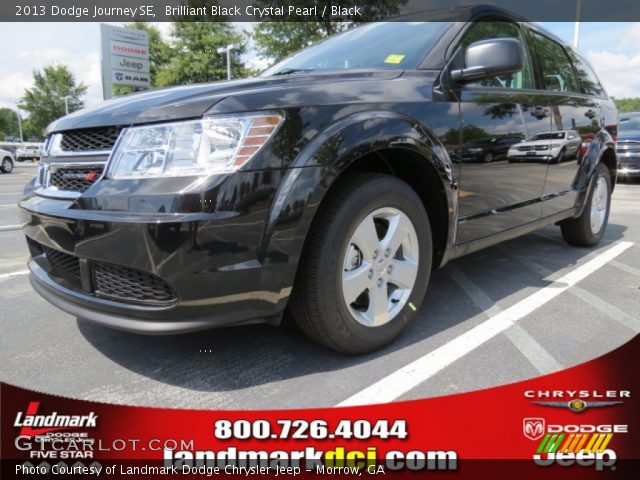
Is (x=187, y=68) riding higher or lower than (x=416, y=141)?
higher

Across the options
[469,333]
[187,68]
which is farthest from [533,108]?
[187,68]

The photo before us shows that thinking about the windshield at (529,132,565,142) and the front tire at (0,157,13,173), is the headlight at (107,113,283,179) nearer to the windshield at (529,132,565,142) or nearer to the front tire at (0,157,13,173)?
the windshield at (529,132,565,142)

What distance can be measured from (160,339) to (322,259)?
1.04m

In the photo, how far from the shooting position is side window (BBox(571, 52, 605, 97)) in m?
4.08

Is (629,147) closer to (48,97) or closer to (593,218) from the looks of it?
(593,218)

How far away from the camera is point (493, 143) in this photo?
8.81 feet

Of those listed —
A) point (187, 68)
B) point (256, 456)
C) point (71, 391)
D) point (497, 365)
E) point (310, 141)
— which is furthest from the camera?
point (187, 68)

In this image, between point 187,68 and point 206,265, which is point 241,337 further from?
point 187,68

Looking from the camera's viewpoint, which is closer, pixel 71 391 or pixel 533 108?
pixel 71 391

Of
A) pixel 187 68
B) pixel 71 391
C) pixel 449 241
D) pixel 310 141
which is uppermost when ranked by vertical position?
pixel 187 68

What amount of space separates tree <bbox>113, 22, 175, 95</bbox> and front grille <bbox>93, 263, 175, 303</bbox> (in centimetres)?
3396

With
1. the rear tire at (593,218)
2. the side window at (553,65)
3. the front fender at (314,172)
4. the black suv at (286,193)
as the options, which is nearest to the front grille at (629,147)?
the rear tire at (593,218)

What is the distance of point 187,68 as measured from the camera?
31172 mm

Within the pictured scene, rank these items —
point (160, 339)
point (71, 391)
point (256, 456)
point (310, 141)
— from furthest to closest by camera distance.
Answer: point (160, 339)
point (71, 391)
point (310, 141)
point (256, 456)
